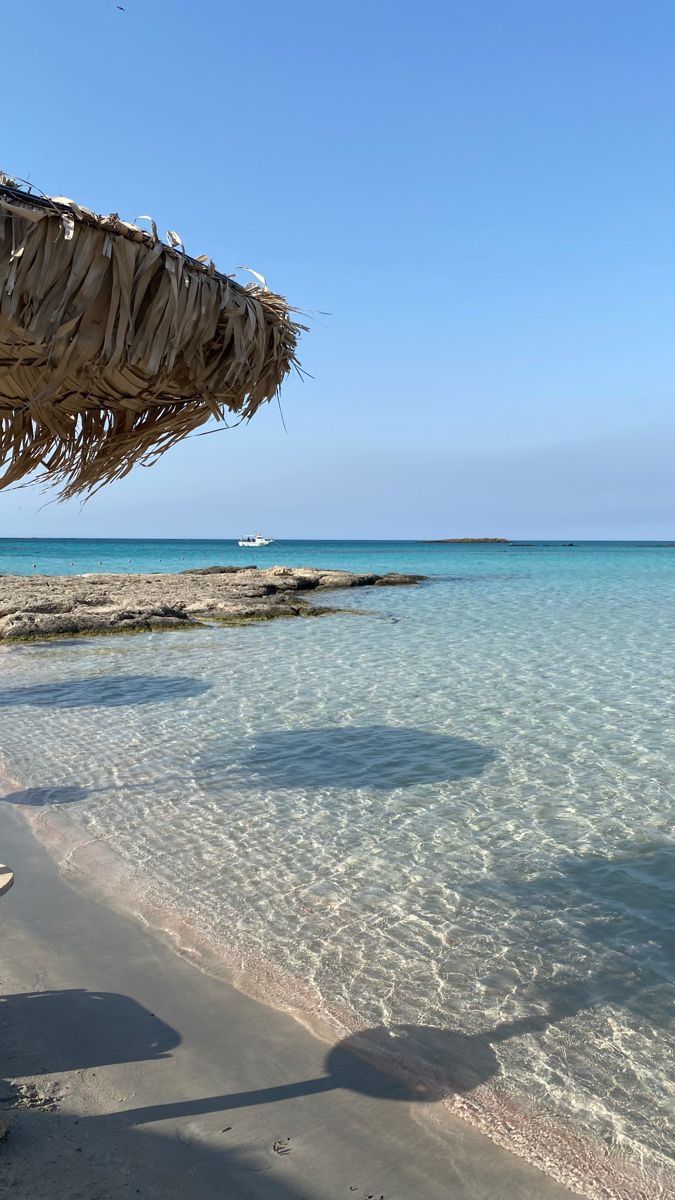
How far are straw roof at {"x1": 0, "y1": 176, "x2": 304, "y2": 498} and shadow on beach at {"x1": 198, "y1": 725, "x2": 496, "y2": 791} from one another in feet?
13.2

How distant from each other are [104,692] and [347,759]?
430 centimetres

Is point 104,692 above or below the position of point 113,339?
below

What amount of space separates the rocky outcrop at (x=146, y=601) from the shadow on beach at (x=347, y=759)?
28.2 feet

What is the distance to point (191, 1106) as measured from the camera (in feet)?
9.21

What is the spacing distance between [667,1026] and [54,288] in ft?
12.2

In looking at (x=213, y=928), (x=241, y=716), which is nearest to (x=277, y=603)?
(x=241, y=716)

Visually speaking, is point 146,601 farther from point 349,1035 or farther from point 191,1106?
point 191,1106

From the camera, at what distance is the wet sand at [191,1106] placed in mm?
2463

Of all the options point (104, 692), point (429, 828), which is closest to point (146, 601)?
point (104, 692)

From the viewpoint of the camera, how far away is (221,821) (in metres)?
5.72

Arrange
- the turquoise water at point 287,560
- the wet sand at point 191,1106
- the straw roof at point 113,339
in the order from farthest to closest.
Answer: the turquoise water at point 287,560 → the wet sand at point 191,1106 → the straw roof at point 113,339

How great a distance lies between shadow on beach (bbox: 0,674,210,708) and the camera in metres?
9.52

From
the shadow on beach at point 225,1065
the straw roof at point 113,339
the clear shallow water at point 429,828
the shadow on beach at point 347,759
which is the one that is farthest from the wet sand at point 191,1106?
the shadow on beach at point 347,759

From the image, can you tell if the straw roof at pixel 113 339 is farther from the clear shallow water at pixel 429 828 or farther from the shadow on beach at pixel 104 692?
the shadow on beach at pixel 104 692
